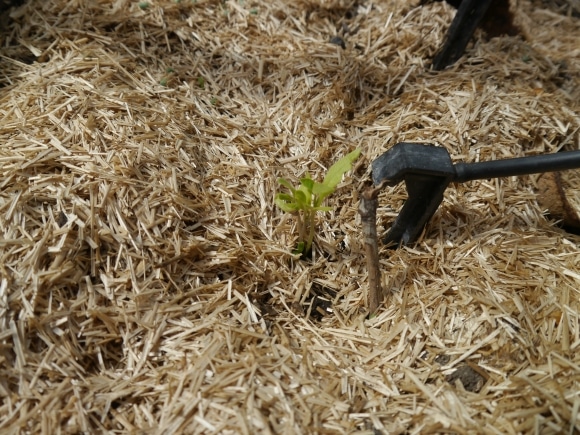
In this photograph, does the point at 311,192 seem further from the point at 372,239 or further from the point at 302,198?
the point at 372,239

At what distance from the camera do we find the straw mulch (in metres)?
1.40

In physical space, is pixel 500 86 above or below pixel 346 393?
above

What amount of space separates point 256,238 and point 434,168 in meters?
0.76

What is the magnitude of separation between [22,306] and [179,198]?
2.14 ft

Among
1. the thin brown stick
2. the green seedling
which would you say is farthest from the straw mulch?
the green seedling

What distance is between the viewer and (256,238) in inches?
74.2

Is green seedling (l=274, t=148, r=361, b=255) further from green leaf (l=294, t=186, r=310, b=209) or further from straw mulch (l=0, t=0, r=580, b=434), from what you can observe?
straw mulch (l=0, t=0, r=580, b=434)

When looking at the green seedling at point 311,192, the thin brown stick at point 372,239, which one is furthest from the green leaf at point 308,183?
the thin brown stick at point 372,239

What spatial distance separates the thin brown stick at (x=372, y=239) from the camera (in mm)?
1558

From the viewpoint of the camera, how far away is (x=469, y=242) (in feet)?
6.07

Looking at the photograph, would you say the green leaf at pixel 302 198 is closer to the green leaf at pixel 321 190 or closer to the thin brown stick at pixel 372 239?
the green leaf at pixel 321 190

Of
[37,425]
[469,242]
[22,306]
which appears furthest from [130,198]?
[469,242]

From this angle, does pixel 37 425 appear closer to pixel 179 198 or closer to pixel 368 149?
pixel 179 198

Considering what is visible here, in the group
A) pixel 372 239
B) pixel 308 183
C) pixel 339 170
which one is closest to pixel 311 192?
pixel 308 183
